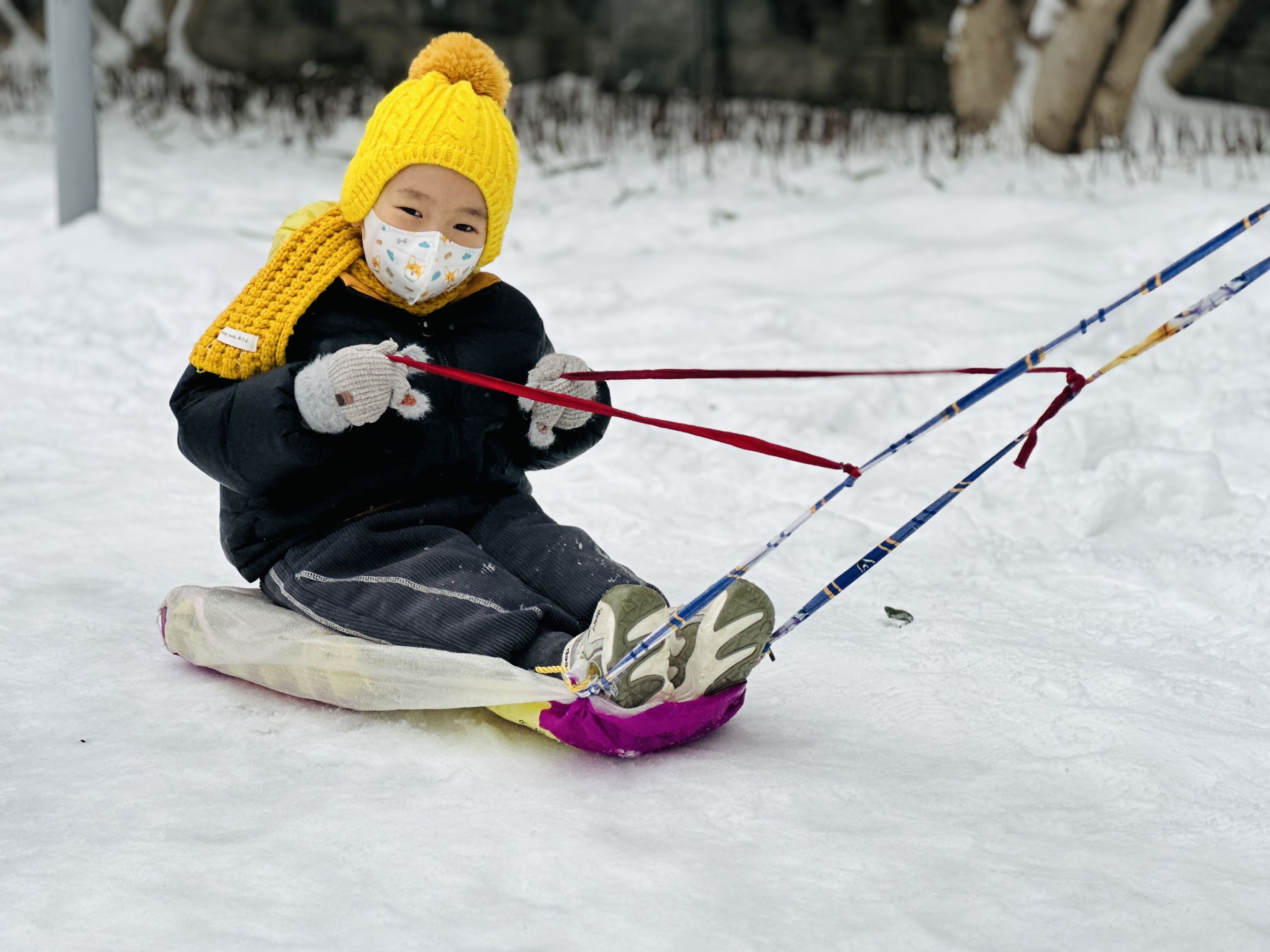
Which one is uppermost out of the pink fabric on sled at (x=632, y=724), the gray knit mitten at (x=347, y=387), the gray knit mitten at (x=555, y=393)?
the gray knit mitten at (x=347, y=387)

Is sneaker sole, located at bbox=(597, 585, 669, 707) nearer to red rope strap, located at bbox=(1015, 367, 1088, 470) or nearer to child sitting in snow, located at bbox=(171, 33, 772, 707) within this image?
child sitting in snow, located at bbox=(171, 33, 772, 707)

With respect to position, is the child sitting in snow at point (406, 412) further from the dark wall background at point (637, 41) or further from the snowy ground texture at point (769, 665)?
the dark wall background at point (637, 41)

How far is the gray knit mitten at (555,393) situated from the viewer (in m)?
2.15

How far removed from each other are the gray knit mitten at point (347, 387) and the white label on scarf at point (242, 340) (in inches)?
5.0

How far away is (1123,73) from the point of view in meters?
7.09

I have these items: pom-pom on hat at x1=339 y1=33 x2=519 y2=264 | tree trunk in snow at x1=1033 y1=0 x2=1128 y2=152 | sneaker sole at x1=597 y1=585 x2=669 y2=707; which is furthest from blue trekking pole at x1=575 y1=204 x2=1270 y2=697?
tree trunk in snow at x1=1033 y1=0 x2=1128 y2=152

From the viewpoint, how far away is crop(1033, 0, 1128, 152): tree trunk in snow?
6.77 m

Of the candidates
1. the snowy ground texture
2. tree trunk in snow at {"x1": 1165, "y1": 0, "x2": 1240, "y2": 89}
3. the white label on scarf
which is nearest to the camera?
the snowy ground texture

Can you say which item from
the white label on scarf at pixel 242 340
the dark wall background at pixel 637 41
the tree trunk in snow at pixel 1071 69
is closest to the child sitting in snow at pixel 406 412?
the white label on scarf at pixel 242 340

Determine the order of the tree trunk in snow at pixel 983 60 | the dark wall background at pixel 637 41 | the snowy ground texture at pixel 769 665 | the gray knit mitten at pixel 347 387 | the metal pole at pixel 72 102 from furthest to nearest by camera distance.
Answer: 1. the dark wall background at pixel 637 41
2. the tree trunk in snow at pixel 983 60
3. the metal pole at pixel 72 102
4. the gray knit mitten at pixel 347 387
5. the snowy ground texture at pixel 769 665

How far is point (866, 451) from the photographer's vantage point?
138 inches

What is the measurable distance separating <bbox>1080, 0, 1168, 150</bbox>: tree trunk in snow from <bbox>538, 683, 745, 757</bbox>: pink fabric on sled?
5.99 meters

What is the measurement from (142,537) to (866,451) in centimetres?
174

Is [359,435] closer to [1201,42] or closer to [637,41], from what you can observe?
[1201,42]
